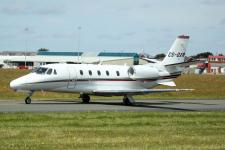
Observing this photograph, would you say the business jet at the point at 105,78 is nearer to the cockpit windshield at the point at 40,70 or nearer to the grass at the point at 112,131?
the cockpit windshield at the point at 40,70

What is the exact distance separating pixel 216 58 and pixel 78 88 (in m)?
161

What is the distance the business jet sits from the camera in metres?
34.2

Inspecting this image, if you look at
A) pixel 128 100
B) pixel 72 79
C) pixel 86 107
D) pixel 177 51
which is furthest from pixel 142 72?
pixel 86 107

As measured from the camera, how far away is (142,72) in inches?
1495

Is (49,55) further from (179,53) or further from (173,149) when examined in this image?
(173,149)

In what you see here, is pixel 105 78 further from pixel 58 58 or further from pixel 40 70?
pixel 58 58

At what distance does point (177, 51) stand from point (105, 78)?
623cm

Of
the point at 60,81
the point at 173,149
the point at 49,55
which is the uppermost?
the point at 49,55

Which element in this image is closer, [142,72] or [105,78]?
[105,78]

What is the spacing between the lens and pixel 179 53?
40312mm

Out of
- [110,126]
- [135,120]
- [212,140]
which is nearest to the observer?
[212,140]

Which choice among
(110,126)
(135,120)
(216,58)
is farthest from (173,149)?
(216,58)

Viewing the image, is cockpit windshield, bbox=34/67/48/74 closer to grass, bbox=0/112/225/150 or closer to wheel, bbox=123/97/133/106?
wheel, bbox=123/97/133/106

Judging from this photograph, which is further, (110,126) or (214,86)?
(214,86)
